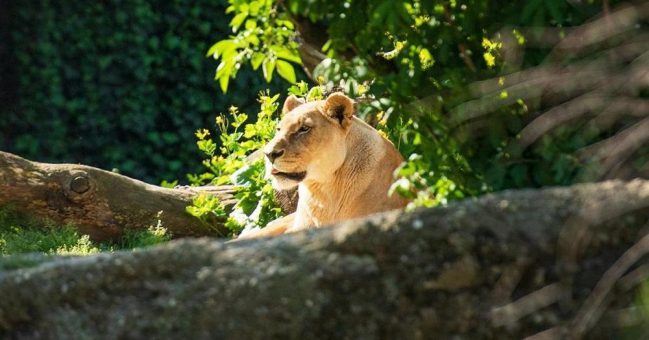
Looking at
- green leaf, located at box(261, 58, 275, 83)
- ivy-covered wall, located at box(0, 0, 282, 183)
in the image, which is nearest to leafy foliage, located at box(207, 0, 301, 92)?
green leaf, located at box(261, 58, 275, 83)

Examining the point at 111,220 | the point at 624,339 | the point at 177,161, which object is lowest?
the point at 177,161

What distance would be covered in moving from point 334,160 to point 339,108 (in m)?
0.31

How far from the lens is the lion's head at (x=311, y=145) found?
7336mm

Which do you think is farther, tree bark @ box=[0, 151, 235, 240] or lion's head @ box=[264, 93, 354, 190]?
tree bark @ box=[0, 151, 235, 240]

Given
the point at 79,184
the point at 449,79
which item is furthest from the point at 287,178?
the point at 449,79

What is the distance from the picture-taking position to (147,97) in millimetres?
12430

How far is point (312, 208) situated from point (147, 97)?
208 inches

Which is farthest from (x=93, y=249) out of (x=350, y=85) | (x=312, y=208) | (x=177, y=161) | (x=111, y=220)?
(x=177, y=161)

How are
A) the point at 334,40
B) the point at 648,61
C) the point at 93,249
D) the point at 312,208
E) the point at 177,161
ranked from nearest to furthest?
the point at 648,61, the point at 334,40, the point at 312,208, the point at 93,249, the point at 177,161

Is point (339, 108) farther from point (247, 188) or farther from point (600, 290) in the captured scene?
point (600, 290)

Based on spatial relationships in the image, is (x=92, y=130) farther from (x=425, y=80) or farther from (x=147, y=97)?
(x=425, y=80)

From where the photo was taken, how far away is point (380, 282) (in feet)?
11.9

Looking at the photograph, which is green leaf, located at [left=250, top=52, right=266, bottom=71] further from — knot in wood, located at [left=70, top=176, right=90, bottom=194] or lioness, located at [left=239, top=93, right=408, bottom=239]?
knot in wood, located at [left=70, top=176, right=90, bottom=194]

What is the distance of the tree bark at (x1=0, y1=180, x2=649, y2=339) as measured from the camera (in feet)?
11.7
